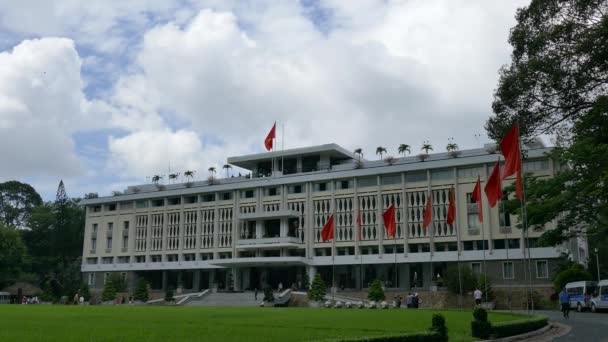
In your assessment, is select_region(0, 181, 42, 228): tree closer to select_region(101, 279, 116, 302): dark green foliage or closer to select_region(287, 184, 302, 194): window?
select_region(101, 279, 116, 302): dark green foliage

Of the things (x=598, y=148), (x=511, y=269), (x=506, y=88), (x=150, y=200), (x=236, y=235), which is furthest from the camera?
(x=150, y=200)

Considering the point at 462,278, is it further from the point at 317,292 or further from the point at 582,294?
the point at 582,294

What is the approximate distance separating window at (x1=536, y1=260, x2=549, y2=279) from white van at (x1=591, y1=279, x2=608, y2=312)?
20431 mm

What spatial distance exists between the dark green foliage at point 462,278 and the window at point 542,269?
6.36 meters

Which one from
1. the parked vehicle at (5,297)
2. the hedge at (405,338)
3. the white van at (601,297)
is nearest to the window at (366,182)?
the white van at (601,297)

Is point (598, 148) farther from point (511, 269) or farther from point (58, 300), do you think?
point (58, 300)

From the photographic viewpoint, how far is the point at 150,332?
20.7m

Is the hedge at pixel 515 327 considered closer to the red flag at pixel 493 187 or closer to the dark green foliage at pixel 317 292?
the red flag at pixel 493 187

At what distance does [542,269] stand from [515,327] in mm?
40195

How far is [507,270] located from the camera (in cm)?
6062

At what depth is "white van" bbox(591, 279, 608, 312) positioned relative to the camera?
3719cm

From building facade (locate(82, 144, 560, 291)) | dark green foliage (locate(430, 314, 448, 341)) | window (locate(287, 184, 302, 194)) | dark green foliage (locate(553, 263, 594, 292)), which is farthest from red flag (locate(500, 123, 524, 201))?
window (locate(287, 184, 302, 194))

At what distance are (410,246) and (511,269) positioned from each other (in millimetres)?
10880

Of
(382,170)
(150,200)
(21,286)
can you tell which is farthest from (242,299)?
(21,286)
